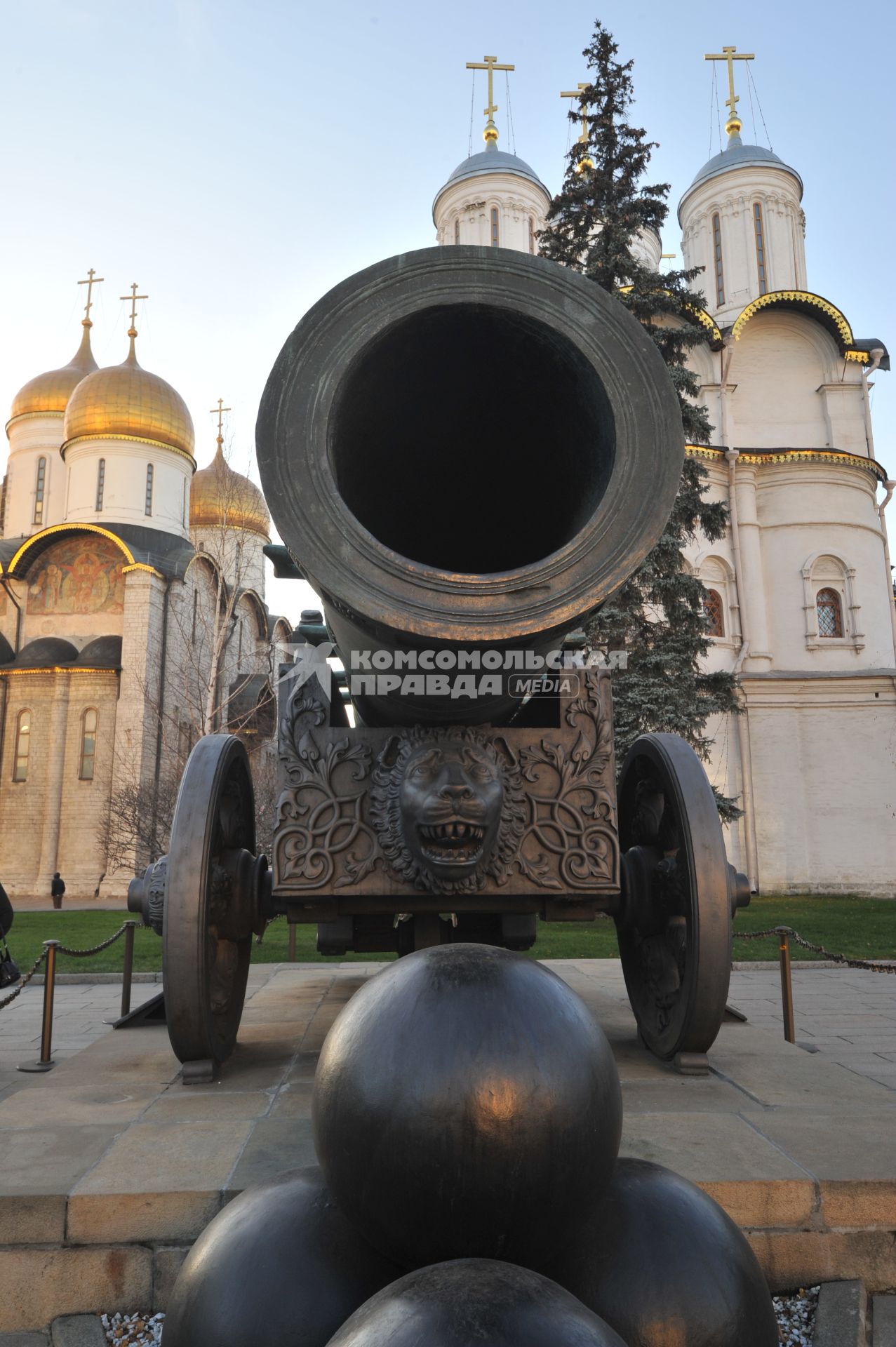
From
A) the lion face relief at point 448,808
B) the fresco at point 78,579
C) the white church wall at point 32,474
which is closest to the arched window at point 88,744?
the fresco at point 78,579

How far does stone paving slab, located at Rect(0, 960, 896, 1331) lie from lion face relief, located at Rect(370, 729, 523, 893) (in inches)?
32.5

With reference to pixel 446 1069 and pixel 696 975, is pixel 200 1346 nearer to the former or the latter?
pixel 446 1069

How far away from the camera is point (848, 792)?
23922 mm

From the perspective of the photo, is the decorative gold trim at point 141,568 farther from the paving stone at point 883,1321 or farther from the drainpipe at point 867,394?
the paving stone at point 883,1321

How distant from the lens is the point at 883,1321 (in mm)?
2229

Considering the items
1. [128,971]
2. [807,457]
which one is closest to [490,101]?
[807,457]

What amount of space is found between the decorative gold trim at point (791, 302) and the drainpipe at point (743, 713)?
3.72m

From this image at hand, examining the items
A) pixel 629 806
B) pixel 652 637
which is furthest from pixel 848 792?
pixel 629 806

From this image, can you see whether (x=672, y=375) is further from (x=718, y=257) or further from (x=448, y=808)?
(x=718, y=257)

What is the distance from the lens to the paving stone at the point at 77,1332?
2154mm

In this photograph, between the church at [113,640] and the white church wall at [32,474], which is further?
the white church wall at [32,474]

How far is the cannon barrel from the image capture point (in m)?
2.50

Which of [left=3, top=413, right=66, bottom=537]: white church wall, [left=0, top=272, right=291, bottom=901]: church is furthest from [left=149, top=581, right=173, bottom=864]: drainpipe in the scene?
[left=3, top=413, right=66, bottom=537]: white church wall

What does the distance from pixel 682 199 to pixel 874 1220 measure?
109 ft
